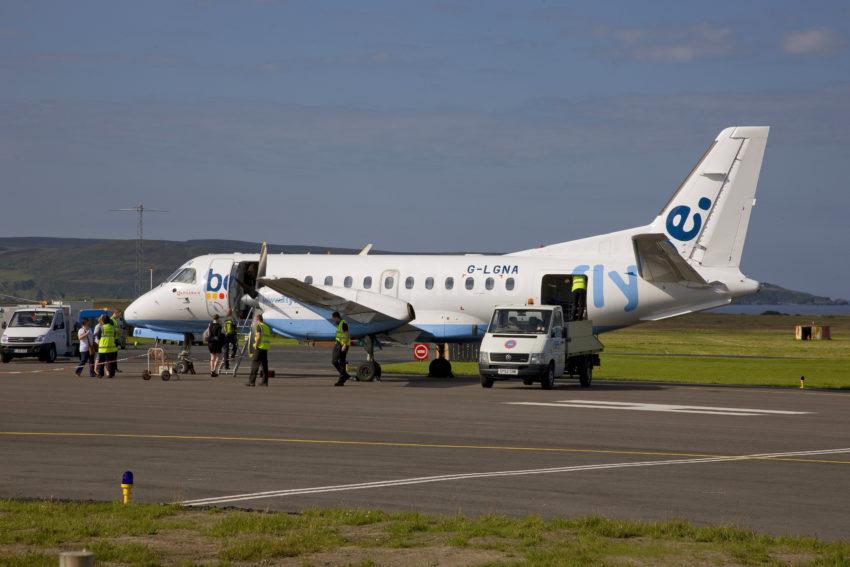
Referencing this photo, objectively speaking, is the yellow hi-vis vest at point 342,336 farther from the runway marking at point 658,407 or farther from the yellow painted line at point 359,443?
the yellow painted line at point 359,443

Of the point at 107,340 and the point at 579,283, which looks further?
the point at 107,340

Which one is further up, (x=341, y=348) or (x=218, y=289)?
(x=218, y=289)

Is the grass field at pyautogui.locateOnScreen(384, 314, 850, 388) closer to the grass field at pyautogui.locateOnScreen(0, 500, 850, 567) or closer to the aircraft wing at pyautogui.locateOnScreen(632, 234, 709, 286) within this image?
the aircraft wing at pyautogui.locateOnScreen(632, 234, 709, 286)

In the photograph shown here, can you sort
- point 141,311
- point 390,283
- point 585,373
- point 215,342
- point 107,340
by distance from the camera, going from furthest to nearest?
1. point 141,311
2. point 215,342
3. point 390,283
4. point 107,340
5. point 585,373

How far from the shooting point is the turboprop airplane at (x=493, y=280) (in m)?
35.1

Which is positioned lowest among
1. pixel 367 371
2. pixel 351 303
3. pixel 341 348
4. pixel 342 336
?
pixel 367 371

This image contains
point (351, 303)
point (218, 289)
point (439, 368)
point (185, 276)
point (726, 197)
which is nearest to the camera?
point (726, 197)

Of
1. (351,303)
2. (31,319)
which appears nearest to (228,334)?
(351,303)

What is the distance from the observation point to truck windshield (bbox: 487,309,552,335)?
33469 millimetres

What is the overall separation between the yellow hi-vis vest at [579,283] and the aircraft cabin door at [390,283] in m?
5.93

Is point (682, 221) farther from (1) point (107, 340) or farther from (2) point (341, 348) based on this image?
(1) point (107, 340)

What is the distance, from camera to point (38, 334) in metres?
49.0

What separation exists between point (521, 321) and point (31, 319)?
1035 inches

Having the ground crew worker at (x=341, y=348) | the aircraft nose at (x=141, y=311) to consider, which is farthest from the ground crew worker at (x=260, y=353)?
the aircraft nose at (x=141, y=311)
